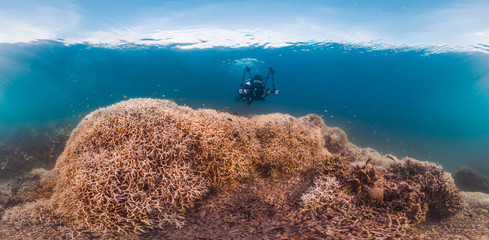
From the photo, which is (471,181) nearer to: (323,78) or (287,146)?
(287,146)

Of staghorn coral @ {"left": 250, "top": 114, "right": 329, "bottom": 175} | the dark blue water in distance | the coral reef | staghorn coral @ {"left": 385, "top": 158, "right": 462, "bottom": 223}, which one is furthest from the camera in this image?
the dark blue water in distance

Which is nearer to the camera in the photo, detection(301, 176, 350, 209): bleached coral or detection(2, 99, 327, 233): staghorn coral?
detection(2, 99, 327, 233): staghorn coral

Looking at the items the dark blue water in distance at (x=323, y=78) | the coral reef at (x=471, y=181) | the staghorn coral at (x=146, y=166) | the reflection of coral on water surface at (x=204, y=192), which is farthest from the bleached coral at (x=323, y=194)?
the coral reef at (x=471, y=181)

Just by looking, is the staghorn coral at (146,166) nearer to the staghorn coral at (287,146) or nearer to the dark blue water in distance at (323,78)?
the staghorn coral at (287,146)

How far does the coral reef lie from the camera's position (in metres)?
13.8

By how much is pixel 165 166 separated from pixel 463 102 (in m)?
87.0

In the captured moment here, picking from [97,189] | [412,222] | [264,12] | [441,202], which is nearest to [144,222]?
[97,189]

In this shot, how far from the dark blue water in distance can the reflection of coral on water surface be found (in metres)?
10.6

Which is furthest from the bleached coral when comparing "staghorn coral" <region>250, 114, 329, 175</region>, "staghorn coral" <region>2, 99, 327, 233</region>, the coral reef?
the coral reef

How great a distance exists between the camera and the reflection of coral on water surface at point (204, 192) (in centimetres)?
367

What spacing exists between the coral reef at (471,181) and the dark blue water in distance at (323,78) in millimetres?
7673

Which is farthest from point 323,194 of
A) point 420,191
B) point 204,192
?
point 204,192

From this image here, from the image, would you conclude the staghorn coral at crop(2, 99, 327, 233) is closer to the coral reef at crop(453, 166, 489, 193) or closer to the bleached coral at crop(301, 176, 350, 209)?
the bleached coral at crop(301, 176, 350, 209)

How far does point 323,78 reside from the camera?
1869 inches
